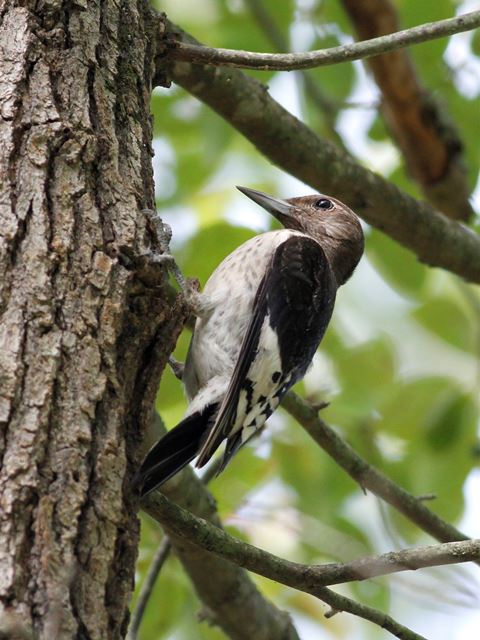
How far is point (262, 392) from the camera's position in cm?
397

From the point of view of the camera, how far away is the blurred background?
457 centimetres

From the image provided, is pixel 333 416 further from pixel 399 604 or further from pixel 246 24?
pixel 399 604

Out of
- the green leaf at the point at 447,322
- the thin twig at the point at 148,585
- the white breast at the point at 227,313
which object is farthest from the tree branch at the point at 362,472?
the green leaf at the point at 447,322

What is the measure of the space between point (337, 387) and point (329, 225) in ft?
3.43

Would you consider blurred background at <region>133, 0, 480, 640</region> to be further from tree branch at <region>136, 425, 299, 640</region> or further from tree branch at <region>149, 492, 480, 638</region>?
tree branch at <region>149, 492, 480, 638</region>

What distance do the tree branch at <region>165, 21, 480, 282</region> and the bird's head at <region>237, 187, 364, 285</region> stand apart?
0.43 meters

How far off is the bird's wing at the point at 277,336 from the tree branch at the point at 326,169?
0.44 meters

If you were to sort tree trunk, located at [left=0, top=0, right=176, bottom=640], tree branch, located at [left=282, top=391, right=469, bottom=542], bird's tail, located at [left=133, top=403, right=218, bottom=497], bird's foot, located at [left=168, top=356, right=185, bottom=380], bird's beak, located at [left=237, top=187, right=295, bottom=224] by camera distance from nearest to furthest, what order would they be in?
tree trunk, located at [left=0, top=0, right=176, bottom=640] < bird's tail, located at [left=133, top=403, right=218, bottom=497] < tree branch, located at [left=282, top=391, right=469, bottom=542] < bird's foot, located at [left=168, top=356, right=185, bottom=380] < bird's beak, located at [left=237, top=187, right=295, bottom=224]

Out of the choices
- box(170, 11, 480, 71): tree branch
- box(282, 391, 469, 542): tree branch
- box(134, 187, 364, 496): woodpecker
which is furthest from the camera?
box(282, 391, 469, 542): tree branch

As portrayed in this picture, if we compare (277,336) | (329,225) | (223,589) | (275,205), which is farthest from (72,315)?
(329,225)

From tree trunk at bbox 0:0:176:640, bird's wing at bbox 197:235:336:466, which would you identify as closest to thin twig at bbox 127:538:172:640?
bird's wing at bbox 197:235:336:466

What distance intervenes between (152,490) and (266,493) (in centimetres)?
347

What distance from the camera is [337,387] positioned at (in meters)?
4.82

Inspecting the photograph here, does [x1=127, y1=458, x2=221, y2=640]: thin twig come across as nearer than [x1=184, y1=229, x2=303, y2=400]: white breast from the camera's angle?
Yes
